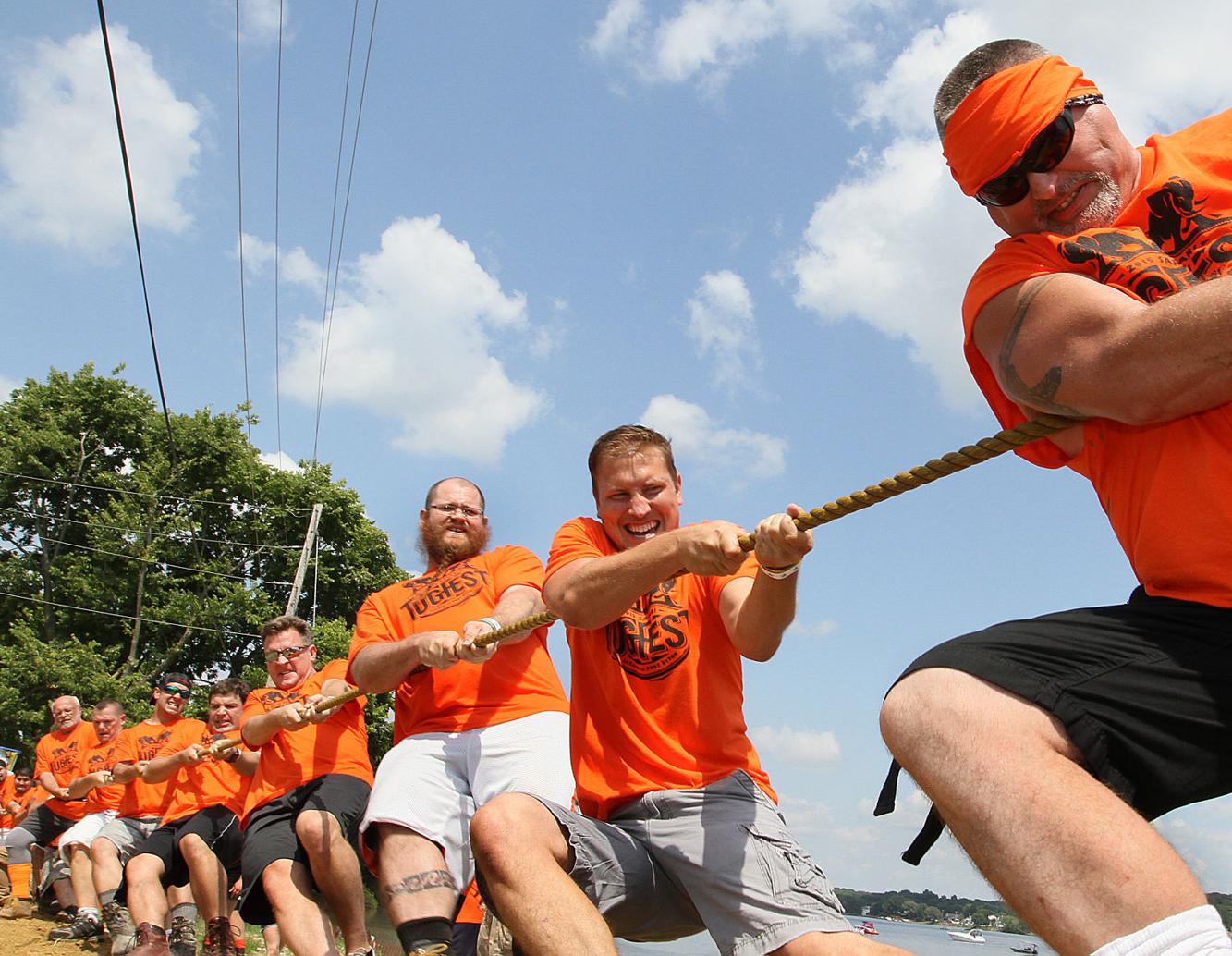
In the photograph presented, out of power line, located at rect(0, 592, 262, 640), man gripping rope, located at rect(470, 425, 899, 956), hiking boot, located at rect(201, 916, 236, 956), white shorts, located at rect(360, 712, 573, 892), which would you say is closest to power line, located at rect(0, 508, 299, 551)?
power line, located at rect(0, 592, 262, 640)

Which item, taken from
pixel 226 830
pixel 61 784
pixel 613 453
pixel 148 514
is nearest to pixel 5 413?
pixel 148 514

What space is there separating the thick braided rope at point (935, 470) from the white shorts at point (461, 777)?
181 cm

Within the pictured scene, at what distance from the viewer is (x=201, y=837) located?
25.3 ft

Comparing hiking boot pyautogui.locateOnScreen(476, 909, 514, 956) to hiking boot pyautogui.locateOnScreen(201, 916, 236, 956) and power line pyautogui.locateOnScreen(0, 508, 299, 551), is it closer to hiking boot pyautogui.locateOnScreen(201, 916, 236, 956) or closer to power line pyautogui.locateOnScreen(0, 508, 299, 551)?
hiking boot pyautogui.locateOnScreen(201, 916, 236, 956)

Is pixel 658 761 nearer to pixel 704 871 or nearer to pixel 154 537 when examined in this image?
pixel 704 871

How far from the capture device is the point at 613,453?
141 inches

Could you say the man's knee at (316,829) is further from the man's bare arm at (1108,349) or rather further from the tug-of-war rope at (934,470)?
the man's bare arm at (1108,349)

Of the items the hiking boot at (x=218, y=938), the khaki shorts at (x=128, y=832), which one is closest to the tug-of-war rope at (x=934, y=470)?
the hiking boot at (x=218, y=938)

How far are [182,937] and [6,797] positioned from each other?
814cm

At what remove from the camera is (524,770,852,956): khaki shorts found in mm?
2838

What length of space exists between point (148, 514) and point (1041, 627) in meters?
28.4

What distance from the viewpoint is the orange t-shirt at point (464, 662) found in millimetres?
4348

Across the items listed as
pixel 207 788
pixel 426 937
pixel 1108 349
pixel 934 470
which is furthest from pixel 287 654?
pixel 1108 349

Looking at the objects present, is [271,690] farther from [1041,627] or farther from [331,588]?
[331,588]
